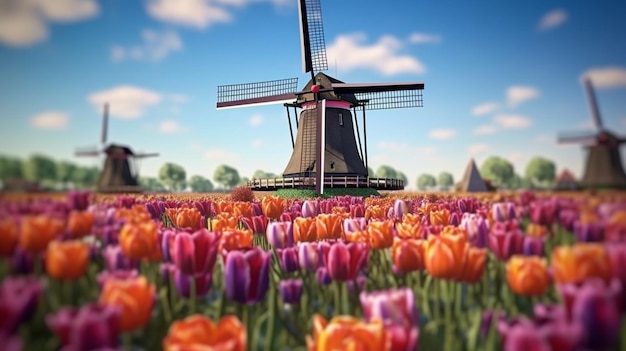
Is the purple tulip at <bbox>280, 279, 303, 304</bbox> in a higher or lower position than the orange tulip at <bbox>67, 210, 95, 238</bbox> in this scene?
lower

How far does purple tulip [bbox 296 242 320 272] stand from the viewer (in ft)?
9.02

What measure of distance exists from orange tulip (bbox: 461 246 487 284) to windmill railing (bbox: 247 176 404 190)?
27.2 meters

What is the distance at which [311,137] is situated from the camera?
30.0 m

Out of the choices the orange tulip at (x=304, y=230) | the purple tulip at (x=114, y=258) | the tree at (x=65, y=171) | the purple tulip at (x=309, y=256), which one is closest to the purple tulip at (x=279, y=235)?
the orange tulip at (x=304, y=230)

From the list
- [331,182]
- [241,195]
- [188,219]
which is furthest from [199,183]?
[331,182]

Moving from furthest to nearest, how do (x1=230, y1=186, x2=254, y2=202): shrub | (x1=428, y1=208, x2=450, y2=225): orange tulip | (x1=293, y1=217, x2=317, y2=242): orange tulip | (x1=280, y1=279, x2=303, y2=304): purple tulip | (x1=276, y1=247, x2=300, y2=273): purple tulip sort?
(x1=230, y1=186, x2=254, y2=202): shrub < (x1=428, y1=208, x2=450, y2=225): orange tulip < (x1=293, y1=217, x2=317, y2=242): orange tulip < (x1=276, y1=247, x2=300, y2=273): purple tulip < (x1=280, y1=279, x2=303, y2=304): purple tulip

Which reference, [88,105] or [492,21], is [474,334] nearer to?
[492,21]

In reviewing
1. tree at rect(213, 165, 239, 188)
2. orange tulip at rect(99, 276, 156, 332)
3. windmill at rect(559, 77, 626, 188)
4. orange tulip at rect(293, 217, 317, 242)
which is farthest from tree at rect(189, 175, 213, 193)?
tree at rect(213, 165, 239, 188)

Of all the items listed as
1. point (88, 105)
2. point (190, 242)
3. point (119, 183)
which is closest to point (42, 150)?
point (88, 105)

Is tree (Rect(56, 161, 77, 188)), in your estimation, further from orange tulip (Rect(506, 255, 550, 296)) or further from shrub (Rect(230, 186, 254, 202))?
shrub (Rect(230, 186, 254, 202))

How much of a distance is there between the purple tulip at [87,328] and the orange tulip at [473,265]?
4.91 feet

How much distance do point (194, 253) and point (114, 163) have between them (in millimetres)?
547

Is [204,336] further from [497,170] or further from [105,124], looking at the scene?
[497,170]

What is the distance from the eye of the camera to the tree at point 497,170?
2.02 m
